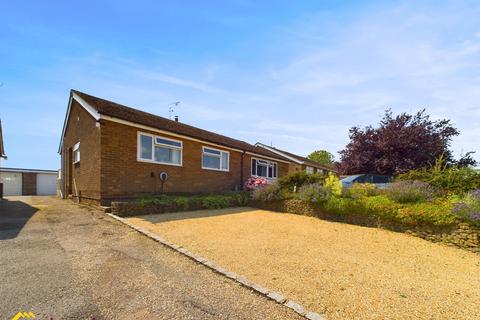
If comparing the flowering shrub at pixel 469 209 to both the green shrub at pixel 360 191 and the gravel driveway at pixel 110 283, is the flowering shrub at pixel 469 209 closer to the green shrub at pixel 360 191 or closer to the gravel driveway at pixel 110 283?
the green shrub at pixel 360 191

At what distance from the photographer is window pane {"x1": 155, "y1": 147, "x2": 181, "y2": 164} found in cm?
1164

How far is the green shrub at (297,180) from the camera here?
11.9m

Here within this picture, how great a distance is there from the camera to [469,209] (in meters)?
6.72

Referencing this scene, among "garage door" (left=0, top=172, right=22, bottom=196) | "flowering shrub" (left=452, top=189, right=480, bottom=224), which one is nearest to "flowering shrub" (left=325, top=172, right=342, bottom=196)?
"flowering shrub" (left=452, top=189, right=480, bottom=224)

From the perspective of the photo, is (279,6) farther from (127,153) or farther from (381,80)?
(127,153)

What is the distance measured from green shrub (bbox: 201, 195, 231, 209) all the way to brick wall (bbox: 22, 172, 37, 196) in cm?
2361

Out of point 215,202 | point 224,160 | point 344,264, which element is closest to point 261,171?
point 224,160

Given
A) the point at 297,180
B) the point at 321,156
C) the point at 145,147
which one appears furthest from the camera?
the point at 321,156

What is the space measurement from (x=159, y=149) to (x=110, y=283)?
27.5ft

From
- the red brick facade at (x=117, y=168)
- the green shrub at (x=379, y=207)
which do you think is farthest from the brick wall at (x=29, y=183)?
the green shrub at (x=379, y=207)

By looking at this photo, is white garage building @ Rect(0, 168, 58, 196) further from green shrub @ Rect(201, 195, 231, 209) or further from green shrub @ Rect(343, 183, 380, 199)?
green shrub @ Rect(343, 183, 380, 199)

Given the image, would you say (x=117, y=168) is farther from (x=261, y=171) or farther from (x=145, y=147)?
(x=261, y=171)

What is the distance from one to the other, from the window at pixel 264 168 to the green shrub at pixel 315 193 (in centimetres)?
818

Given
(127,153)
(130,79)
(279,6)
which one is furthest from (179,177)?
(279,6)
